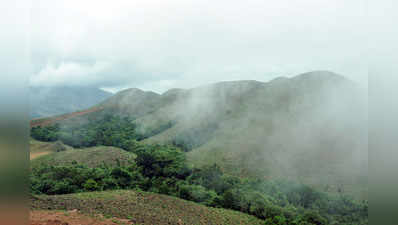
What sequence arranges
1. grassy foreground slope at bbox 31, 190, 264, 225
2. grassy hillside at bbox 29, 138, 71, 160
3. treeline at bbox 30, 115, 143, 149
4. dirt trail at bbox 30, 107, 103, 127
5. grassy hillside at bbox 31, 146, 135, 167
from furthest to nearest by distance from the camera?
dirt trail at bbox 30, 107, 103, 127 → treeline at bbox 30, 115, 143, 149 → grassy hillside at bbox 29, 138, 71, 160 → grassy hillside at bbox 31, 146, 135, 167 → grassy foreground slope at bbox 31, 190, 264, 225

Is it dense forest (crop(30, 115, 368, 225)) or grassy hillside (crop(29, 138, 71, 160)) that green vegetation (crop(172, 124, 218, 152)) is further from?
grassy hillside (crop(29, 138, 71, 160))

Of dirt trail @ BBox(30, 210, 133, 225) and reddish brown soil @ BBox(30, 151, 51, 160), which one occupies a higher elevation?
dirt trail @ BBox(30, 210, 133, 225)

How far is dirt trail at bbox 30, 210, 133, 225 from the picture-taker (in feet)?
19.5

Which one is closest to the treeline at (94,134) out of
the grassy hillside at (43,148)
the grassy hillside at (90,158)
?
the grassy hillside at (43,148)

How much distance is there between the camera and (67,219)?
642 cm

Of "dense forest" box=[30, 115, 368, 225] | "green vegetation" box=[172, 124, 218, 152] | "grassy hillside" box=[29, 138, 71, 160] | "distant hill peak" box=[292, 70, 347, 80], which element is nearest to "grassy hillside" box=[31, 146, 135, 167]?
"grassy hillside" box=[29, 138, 71, 160]

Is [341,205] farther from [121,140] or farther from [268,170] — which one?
[121,140]

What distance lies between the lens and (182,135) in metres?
25.4

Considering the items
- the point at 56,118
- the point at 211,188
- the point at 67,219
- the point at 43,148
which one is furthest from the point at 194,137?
the point at 56,118

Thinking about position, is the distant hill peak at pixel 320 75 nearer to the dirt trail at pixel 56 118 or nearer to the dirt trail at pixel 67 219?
the dirt trail at pixel 67 219

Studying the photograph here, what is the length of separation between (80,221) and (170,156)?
865cm

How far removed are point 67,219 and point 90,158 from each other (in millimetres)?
12928

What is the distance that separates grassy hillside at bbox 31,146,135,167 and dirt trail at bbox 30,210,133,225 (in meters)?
10.7

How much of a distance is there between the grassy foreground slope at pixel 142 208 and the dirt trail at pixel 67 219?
1.22ft
